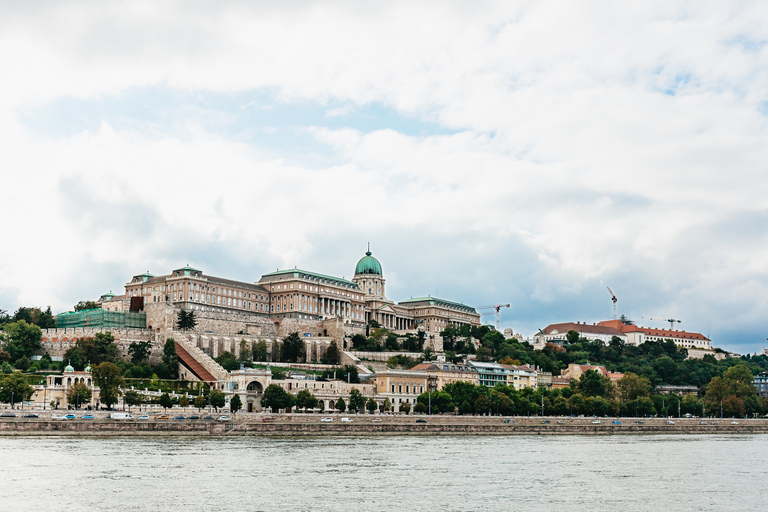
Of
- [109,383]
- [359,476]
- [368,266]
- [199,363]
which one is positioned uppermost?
[368,266]

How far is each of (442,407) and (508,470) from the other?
47.6m

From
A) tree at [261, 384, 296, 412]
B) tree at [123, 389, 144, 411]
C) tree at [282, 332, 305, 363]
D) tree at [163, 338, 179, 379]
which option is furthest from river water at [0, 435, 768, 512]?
tree at [282, 332, 305, 363]

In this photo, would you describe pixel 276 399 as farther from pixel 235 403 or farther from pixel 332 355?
pixel 332 355

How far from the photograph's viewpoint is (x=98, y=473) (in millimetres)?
45594

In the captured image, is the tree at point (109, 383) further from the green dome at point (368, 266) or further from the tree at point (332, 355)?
the green dome at point (368, 266)

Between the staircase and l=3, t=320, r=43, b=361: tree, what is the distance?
15.4m

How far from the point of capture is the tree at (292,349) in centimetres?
11800

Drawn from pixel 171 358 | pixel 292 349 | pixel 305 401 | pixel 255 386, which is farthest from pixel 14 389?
pixel 292 349

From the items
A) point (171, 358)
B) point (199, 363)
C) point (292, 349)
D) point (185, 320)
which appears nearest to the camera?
point (171, 358)

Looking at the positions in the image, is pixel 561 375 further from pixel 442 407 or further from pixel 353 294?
pixel 442 407

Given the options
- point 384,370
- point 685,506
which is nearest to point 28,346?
point 384,370

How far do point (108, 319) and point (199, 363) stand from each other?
57.0 ft

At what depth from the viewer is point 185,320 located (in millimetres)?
112500

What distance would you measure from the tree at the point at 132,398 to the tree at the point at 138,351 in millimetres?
18519
